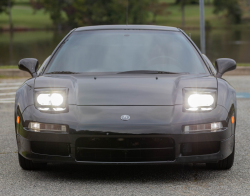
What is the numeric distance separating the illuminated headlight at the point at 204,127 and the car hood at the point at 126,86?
0.87 feet

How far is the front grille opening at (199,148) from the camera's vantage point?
3.99m

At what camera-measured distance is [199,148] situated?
13.2 ft

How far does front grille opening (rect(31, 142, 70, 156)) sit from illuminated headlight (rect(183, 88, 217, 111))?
1.04m

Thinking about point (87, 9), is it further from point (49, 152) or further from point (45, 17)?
point (49, 152)

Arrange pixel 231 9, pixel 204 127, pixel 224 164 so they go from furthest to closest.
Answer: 1. pixel 231 9
2. pixel 224 164
3. pixel 204 127

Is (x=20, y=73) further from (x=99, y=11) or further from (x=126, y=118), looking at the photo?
(x=99, y=11)

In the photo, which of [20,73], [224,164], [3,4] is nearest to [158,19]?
[3,4]

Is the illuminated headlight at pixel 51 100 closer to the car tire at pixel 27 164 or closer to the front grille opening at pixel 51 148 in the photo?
the front grille opening at pixel 51 148

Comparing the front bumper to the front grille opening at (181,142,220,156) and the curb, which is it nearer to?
the front grille opening at (181,142,220,156)

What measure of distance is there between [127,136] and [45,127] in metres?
0.67

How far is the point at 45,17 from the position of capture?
112 metres

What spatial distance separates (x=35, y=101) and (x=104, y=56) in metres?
1.07

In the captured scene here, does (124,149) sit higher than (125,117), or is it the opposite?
(125,117)

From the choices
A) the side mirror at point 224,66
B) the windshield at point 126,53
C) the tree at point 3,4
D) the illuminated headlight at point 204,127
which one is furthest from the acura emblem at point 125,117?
the tree at point 3,4
